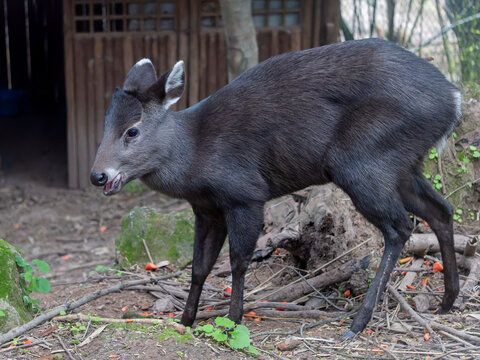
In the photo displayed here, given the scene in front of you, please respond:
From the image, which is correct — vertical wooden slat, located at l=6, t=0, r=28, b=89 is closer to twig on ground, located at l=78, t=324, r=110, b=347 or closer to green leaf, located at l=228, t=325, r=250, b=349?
twig on ground, located at l=78, t=324, r=110, b=347

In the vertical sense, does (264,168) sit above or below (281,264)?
above

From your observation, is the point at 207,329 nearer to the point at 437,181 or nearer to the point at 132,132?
the point at 132,132

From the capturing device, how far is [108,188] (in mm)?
3977

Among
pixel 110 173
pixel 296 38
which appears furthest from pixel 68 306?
pixel 296 38

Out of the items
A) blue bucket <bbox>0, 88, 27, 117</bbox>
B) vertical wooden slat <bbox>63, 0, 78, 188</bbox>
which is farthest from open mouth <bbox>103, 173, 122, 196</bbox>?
blue bucket <bbox>0, 88, 27, 117</bbox>

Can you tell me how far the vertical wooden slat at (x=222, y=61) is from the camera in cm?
938

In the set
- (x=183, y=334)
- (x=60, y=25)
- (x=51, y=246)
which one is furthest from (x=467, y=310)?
(x=60, y=25)

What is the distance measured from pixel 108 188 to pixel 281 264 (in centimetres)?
191

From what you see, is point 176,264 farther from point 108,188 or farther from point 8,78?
point 8,78

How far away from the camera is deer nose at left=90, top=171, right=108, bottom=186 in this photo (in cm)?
393

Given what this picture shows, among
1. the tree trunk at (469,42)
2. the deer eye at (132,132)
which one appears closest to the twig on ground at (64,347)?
the deer eye at (132,132)

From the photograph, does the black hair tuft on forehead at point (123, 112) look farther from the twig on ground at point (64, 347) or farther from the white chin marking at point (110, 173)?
the twig on ground at point (64, 347)

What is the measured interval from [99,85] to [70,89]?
17.9 inches

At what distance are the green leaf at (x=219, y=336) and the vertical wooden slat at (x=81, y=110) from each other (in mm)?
6550
